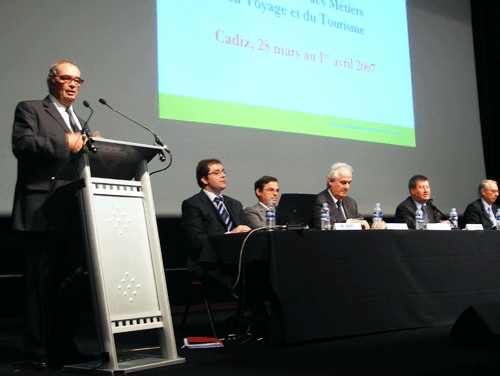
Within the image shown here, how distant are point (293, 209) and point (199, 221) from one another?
65 centimetres

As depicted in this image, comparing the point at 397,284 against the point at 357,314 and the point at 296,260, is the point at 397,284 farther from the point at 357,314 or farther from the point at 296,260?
the point at 296,260

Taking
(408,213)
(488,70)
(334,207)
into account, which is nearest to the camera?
(334,207)

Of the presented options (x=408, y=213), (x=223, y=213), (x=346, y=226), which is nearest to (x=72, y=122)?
(x=223, y=213)

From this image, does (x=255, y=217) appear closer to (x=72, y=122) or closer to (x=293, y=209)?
(x=293, y=209)

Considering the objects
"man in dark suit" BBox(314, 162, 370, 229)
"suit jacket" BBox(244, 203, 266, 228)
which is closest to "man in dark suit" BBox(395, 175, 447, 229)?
"man in dark suit" BBox(314, 162, 370, 229)

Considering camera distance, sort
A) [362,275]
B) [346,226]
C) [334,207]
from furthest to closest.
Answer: [334,207], [346,226], [362,275]

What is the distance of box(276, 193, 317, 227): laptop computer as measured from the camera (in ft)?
10.9

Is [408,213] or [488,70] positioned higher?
[488,70]

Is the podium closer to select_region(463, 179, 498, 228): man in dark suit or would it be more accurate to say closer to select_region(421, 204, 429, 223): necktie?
select_region(421, 204, 429, 223): necktie

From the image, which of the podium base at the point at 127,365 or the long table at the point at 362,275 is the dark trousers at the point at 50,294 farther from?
the long table at the point at 362,275

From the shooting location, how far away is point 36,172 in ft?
8.69

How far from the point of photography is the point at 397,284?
343 centimetres

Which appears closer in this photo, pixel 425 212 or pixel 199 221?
pixel 199 221

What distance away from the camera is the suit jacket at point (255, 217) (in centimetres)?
409
